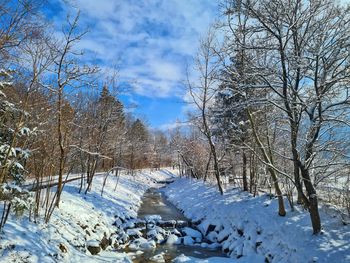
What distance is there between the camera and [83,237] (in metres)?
11.3

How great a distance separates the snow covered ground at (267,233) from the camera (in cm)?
891

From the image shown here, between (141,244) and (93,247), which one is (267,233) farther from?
(93,247)

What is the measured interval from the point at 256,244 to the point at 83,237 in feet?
21.4

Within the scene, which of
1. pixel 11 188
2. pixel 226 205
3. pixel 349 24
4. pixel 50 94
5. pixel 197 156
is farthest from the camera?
pixel 197 156

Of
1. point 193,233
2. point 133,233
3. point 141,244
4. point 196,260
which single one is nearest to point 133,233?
point 133,233

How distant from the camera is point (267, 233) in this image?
11.4 metres

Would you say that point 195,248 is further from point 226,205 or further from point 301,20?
point 301,20

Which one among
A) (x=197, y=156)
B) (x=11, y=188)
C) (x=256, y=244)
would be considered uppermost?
(x=197, y=156)

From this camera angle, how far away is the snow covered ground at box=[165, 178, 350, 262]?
29.2 feet

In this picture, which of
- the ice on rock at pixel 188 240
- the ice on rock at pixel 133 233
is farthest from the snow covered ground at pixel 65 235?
the ice on rock at pixel 188 240

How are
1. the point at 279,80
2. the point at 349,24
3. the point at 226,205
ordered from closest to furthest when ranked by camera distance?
the point at 349,24 → the point at 279,80 → the point at 226,205

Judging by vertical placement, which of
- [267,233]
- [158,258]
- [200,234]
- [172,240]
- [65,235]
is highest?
[267,233]

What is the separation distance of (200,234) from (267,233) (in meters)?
4.56

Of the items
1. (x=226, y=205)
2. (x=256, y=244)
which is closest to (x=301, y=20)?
(x=256, y=244)
